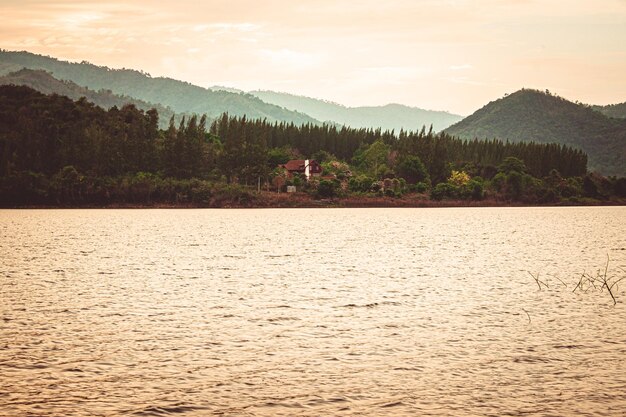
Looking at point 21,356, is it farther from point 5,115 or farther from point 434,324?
point 5,115

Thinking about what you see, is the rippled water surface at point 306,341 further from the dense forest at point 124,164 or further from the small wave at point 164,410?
the dense forest at point 124,164

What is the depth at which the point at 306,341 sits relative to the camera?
81.3ft

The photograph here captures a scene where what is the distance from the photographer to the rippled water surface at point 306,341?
17.5m

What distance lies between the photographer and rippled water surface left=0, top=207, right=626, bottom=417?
57.4 ft

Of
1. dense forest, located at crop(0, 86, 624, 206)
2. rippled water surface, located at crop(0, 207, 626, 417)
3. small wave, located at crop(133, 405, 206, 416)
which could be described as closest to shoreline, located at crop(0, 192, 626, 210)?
dense forest, located at crop(0, 86, 624, 206)

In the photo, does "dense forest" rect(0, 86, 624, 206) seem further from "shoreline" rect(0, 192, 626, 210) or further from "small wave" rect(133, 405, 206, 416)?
"small wave" rect(133, 405, 206, 416)

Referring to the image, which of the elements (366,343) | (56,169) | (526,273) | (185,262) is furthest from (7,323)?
(56,169)

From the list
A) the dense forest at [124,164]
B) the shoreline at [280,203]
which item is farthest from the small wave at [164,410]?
the shoreline at [280,203]

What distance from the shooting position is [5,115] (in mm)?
183125

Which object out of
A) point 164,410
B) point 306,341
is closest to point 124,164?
point 306,341

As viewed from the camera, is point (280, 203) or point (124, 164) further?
point (280, 203)

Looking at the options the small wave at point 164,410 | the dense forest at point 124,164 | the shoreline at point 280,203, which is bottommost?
the small wave at point 164,410

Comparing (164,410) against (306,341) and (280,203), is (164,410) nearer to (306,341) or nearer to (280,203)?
(306,341)

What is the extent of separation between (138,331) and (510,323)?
15.2 m
